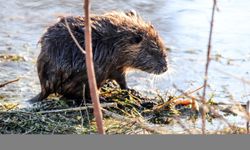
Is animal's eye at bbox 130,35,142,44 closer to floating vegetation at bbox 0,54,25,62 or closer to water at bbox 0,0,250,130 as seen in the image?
water at bbox 0,0,250,130

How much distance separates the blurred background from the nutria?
178mm

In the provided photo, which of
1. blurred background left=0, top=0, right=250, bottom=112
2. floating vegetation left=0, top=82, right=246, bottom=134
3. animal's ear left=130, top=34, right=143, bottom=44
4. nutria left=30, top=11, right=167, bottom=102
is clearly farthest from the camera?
blurred background left=0, top=0, right=250, bottom=112

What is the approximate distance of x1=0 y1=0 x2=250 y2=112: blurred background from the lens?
4.01 meters

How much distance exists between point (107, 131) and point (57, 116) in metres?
0.37

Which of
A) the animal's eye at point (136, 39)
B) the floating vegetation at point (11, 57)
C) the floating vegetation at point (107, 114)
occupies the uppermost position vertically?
the animal's eye at point (136, 39)

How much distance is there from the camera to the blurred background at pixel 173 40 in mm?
4012

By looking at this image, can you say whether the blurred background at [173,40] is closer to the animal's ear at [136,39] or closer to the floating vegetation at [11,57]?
the floating vegetation at [11,57]

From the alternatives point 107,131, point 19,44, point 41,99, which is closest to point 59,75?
point 41,99

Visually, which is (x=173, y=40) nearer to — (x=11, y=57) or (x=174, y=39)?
(x=174, y=39)

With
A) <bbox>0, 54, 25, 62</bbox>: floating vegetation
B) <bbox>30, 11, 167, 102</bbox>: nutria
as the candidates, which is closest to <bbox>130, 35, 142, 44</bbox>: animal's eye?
<bbox>30, 11, 167, 102</bbox>: nutria

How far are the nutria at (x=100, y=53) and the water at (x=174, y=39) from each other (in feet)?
0.66

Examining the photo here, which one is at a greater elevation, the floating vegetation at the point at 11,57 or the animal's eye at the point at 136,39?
the animal's eye at the point at 136,39

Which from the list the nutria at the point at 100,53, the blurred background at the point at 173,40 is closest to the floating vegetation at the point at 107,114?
the nutria at the point at 100,53

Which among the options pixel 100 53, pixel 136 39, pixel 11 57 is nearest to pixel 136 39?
pixel 136 39
